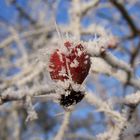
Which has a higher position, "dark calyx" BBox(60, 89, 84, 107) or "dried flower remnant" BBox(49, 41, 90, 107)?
"dried flower remnant" BBox(49, 41, 90, 107)

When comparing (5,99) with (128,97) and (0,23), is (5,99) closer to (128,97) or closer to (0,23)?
(128,97)

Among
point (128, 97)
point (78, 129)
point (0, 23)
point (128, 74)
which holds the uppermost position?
point (0, 23)

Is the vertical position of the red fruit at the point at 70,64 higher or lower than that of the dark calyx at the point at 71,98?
higher

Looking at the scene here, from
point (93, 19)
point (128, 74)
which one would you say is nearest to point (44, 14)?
point (93, 19)
